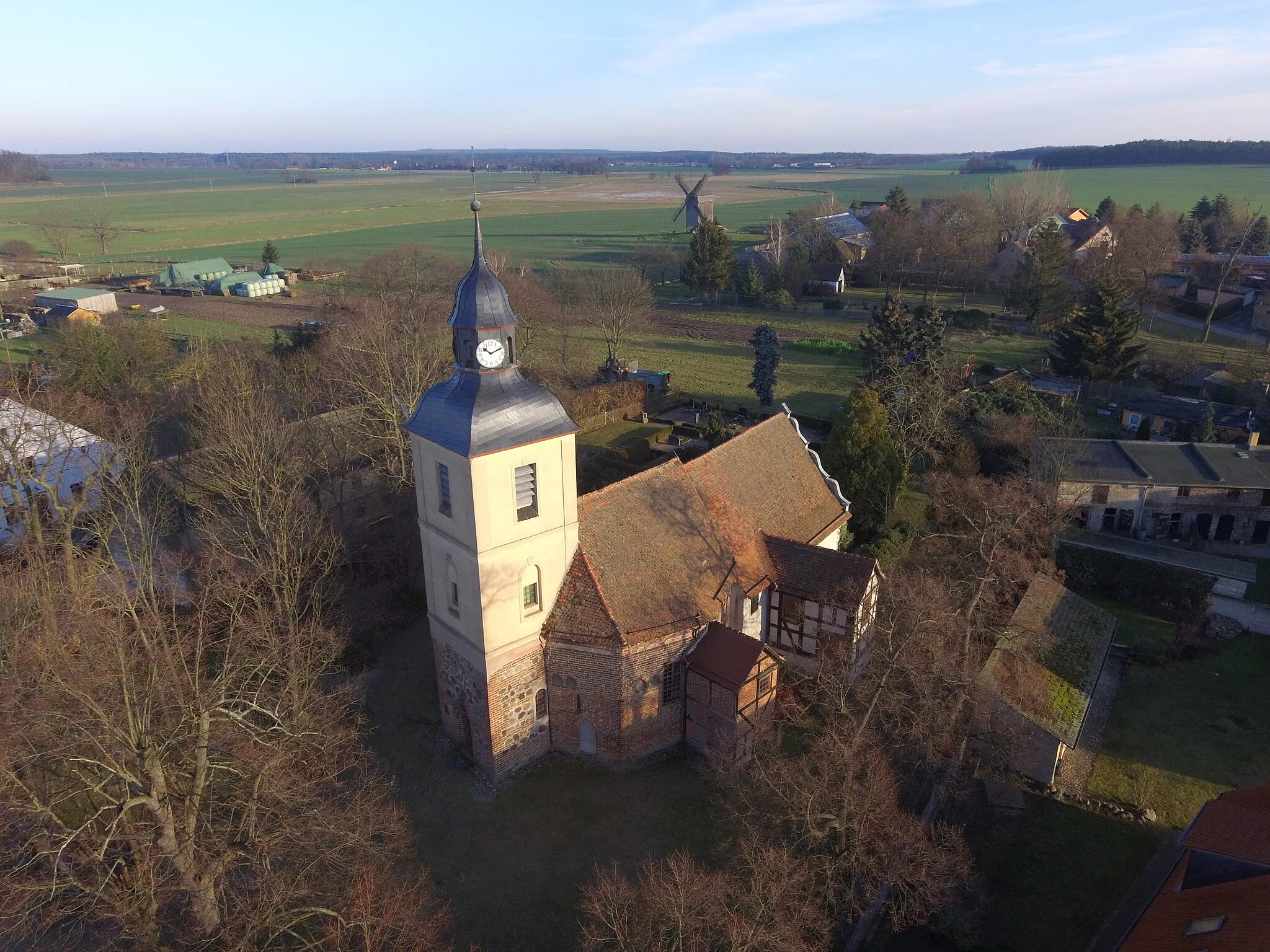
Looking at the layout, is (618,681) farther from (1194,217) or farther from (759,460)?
(1194,217)

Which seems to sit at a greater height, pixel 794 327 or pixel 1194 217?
pixel 1194 217

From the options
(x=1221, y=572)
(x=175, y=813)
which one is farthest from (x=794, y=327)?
(x=175, y=813)

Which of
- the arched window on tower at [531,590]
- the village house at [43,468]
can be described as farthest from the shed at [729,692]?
the village house at [43,468]

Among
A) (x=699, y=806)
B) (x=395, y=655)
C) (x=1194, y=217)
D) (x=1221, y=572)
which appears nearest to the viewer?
(x=699, y=806)

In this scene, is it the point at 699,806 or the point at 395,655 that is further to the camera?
the point at 395,655

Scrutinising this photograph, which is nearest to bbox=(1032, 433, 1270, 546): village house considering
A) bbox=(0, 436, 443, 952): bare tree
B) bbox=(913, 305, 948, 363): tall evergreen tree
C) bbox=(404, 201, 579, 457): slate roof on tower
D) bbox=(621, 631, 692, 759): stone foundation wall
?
bbox=(913, 305, 948, 363): tall evergreen tree

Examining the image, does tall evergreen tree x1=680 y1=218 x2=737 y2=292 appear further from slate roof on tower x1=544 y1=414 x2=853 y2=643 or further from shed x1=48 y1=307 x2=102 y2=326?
slate roof on tower x1=544 y1=414 x2=853 y2=643

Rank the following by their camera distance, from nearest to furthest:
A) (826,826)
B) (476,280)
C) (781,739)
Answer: (826,826) < (476,280) < (781,739)
